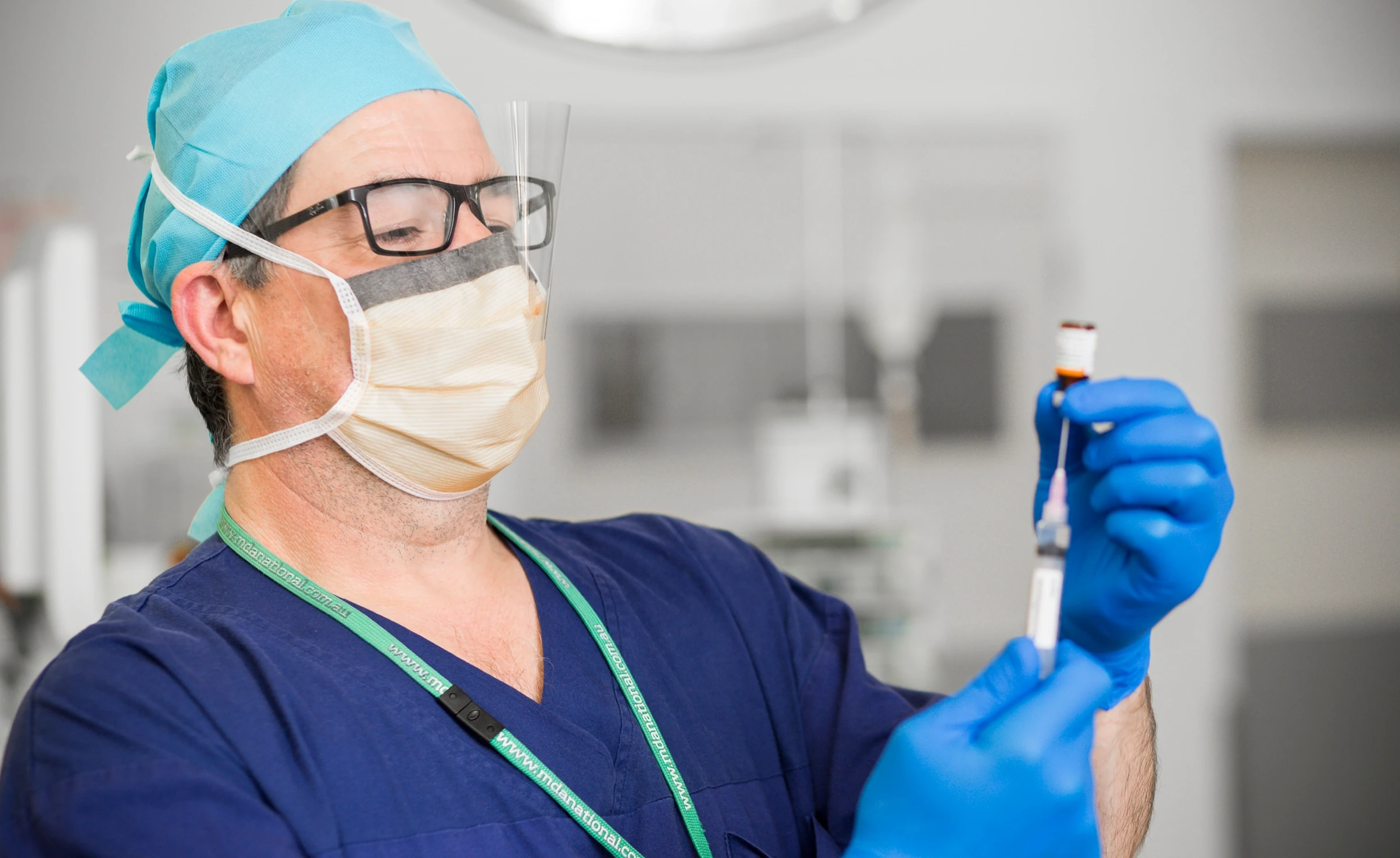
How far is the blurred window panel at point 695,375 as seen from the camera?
10.5ft

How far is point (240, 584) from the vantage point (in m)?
0.85

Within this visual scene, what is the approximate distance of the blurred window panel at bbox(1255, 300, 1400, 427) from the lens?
3.86 metres

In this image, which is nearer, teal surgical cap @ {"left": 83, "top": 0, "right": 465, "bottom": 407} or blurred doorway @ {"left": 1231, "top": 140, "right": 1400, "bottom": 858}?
teal surgical cap @ {"left": 83, "top": 0, "right": 465, "bottom": 407}

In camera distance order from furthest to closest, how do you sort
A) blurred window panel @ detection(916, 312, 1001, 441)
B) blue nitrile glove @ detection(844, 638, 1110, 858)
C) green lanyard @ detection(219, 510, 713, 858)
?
blurred window panel @ detection(916, 312, 1001, 441)
green lanyard @ detection(219, 510, 713, 858)
blue nitrile glove @ detection(844, 638, 1110, 858)

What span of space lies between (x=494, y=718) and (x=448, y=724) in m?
0.04

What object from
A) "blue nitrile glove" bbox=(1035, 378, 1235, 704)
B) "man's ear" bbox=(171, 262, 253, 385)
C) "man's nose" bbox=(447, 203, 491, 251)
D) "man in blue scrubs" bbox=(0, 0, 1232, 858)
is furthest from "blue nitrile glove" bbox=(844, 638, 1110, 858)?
"man's ear" bbox=(171, 262, 253, 385)

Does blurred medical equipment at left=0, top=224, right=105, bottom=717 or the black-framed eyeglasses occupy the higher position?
the black-framed eyeglasses

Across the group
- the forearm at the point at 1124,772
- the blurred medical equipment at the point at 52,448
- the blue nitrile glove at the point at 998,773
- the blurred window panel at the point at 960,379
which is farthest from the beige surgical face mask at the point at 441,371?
the blurred window panel at the point at 960,379

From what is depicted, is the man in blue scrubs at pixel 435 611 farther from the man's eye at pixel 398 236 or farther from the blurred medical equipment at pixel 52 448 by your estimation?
the blurred medical equipment at pixel 52 448

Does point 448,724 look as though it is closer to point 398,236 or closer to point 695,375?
point 398,236

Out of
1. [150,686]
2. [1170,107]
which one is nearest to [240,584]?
[150,686]

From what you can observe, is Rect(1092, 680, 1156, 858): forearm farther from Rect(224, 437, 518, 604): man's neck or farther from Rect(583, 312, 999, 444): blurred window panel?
Rect(583, 312, 999, 444): blurred window panel

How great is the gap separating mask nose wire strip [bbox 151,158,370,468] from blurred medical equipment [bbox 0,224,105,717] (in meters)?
1.04

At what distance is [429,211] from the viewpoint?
3.00 ft
